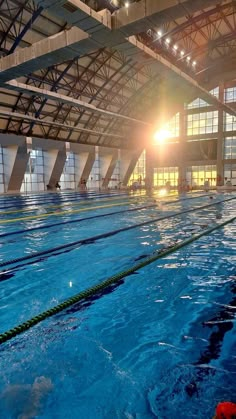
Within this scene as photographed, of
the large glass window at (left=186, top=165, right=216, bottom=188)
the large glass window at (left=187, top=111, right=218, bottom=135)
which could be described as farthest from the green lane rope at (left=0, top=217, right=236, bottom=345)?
the large glass window at (left=187, top=111, right=218, bottom=135)

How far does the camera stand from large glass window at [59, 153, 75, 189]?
93.0 ft

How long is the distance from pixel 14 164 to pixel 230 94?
21.5 metres

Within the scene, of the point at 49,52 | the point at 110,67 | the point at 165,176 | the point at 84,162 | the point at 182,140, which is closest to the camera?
the point at 49,52

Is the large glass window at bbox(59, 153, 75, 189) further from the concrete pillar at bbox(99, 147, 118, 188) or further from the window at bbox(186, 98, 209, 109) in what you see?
the window at bbox(186, 98, 209, 109)

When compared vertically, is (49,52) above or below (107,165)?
above

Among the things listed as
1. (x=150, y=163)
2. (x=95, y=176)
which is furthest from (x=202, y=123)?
(x=95, y=176)

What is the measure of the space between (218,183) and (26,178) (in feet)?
57.3

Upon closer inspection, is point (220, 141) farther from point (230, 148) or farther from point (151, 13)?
point (151, 13)

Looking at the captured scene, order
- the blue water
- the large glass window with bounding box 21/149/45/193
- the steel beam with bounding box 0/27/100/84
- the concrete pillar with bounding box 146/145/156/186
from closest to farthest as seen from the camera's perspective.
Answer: the blue water → the steel beam with bounding box 0/27/100/84 → the large glass window with bounding box 21/149/45/193 → the concrete pillar with bounding box 146/145/156/186

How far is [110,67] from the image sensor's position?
2105cm

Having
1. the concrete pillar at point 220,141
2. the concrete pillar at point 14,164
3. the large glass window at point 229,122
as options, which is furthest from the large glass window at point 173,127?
the concrete pillar at point 14,164

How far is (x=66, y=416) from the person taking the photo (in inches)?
70.9

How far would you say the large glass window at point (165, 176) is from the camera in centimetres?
3278

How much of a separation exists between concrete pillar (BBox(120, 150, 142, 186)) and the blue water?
93.7 feet
